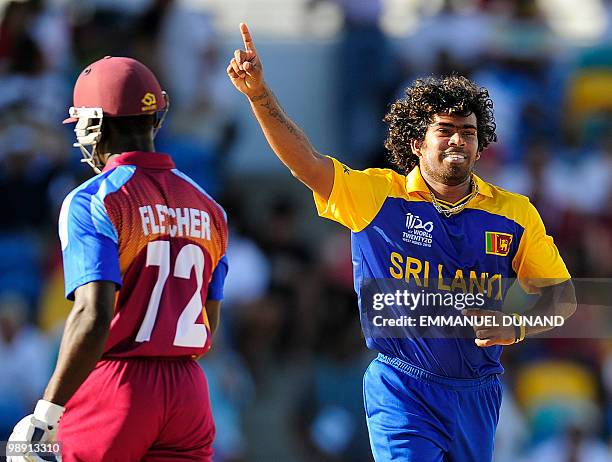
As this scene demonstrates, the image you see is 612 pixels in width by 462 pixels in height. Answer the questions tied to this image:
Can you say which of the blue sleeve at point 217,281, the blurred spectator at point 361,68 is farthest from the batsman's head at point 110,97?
the blurred spectator at point 361,68

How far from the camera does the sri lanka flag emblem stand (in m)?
5.41

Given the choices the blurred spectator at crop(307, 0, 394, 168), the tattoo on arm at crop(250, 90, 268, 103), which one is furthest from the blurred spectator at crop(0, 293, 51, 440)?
the tattoo on arm at crop(250, 90, 268, 103)

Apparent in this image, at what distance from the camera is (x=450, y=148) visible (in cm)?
539

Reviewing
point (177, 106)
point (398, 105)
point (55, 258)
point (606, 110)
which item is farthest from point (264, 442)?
point (398, 105)

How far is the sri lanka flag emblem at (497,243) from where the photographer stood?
541cm

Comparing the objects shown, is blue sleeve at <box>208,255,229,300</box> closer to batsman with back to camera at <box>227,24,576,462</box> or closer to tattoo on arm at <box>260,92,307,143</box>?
batsman with back to camera at <box>227,24,576,462</box>

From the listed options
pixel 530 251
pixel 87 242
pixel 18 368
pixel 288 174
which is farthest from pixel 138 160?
pixel 288 174

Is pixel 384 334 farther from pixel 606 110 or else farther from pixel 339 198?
pixel 606 110

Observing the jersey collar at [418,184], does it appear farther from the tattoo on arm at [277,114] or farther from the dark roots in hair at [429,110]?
the tattoo on arm at [277,114]

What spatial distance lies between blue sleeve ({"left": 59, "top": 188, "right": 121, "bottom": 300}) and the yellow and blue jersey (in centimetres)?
105

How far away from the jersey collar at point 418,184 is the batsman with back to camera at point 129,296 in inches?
37.1

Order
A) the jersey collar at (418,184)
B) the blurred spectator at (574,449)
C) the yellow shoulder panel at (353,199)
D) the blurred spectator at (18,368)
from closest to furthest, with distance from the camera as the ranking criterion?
the yellow shoulder panel at (353,199), the jersey collar at (418,184), the blurred spectator at (18,368), the blurred spectator at (574,449)

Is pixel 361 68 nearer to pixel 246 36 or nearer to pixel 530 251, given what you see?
pixel 530 251

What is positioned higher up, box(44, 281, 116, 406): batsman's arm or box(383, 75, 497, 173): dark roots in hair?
box(383, 75, 497, 173): dark roots in hair
